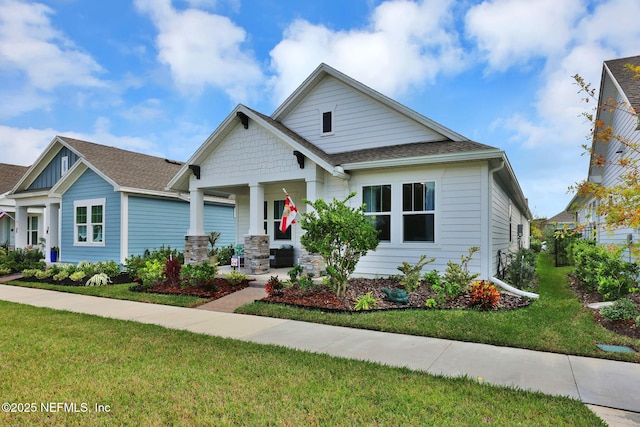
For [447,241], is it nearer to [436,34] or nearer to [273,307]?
[273,307]

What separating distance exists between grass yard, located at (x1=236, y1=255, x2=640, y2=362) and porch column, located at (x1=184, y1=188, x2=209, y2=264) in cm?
534

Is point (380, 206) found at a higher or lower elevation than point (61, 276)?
higher

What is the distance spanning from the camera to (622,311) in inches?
233

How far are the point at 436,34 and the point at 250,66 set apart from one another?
7.43 metres

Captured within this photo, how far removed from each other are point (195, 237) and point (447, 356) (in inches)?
379

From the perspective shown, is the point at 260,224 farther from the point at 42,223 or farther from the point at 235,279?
the point at 42,223

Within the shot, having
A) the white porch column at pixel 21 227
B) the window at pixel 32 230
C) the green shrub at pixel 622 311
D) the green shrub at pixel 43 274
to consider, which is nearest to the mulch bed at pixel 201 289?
the green shrub at pixel 43 274

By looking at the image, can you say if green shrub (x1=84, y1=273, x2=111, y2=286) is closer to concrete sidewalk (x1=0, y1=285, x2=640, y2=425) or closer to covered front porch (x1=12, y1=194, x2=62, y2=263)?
concrete sidewalk (x1=0, y1=285, x2=640, y2=425)

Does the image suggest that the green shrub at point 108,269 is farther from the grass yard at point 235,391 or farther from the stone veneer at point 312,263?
the grass yard at point 235,391

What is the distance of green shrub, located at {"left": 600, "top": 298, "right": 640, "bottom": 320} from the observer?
19.3ft

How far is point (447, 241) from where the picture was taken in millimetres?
8883

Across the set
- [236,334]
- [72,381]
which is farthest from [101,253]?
[72,381]

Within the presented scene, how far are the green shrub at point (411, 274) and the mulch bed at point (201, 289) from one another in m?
4.15

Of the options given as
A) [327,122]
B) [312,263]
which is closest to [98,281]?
[312,263]
